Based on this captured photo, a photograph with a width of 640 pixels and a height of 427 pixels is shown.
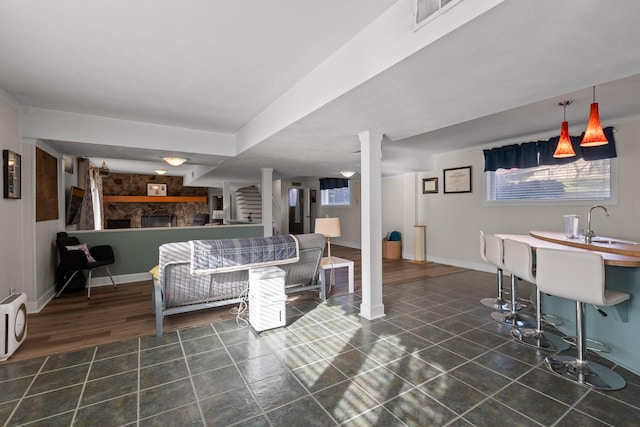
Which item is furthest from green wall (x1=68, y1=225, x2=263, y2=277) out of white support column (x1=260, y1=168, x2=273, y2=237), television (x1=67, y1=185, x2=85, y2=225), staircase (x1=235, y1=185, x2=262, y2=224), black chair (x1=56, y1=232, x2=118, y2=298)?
staircase (x1=235, y1=185, x2=262, y2=224)

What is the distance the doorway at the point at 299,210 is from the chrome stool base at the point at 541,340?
8.15 m

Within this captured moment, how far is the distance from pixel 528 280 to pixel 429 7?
7.41ft

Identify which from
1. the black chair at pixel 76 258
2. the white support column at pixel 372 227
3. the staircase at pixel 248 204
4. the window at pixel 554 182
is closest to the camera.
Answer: the white support column at pixel 372 227

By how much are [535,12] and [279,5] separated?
129cm

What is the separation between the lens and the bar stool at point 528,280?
2467 millimetres

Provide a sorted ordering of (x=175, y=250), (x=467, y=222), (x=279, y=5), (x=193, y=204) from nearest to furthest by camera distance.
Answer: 1. (x=279, y=5)
2. (x=175, y=250)
3. (x=467, y=222)
4. (x=193, y=204)

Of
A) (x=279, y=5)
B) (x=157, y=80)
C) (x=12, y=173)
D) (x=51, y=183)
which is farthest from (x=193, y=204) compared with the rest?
(x=279, y=5)

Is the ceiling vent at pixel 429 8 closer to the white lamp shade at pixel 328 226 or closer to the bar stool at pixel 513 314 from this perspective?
the bar stool at pixel 513 314

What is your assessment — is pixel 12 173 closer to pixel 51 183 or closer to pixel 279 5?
pixel 51 183

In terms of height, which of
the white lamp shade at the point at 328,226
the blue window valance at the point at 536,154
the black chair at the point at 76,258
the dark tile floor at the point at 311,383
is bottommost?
the dark tile floor at the point at 311,383

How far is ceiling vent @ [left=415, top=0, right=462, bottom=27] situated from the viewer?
4.55ft

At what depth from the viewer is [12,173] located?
3.00 m

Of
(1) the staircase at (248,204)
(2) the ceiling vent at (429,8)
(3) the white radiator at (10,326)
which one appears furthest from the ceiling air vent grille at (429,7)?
(1) the staircase at (248,204)

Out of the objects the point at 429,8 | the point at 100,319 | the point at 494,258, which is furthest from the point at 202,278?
the point at 494,258
